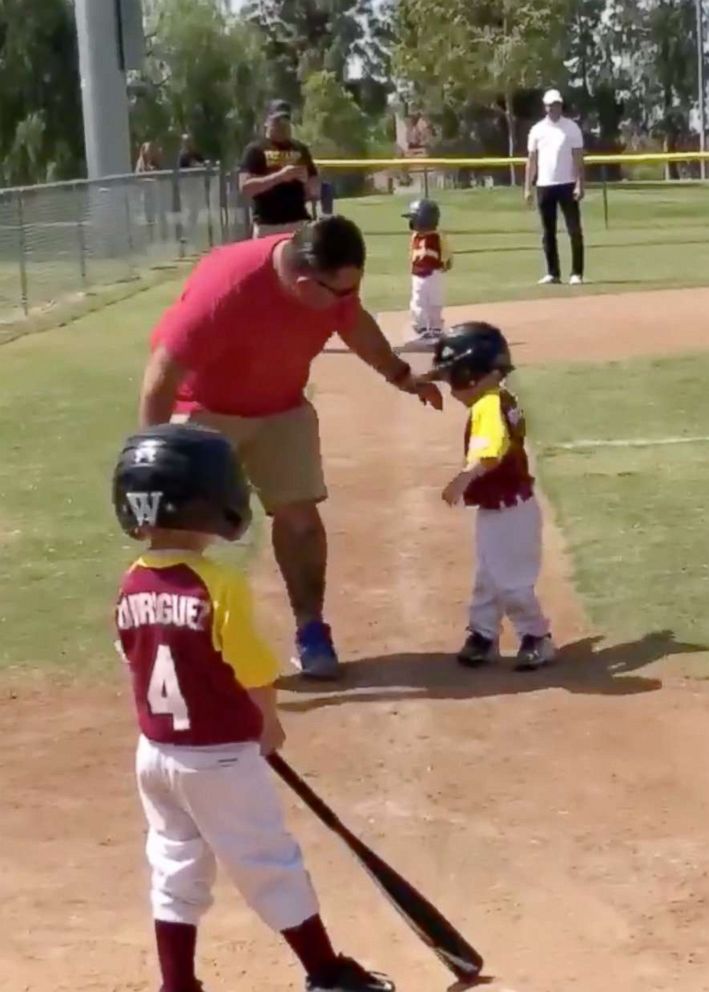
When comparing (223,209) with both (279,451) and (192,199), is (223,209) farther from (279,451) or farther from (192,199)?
(279,451)

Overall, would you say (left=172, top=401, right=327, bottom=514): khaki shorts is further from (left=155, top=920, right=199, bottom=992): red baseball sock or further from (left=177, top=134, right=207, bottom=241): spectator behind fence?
(left=177, top=134, right=207, bottom=241): spectator behind fence

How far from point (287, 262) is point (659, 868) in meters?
2.21

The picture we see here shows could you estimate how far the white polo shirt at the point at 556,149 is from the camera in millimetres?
19000

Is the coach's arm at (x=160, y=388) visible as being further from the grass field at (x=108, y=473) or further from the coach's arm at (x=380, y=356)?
the grass field at (x=108, y=473)

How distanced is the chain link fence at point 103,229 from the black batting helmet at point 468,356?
1322 centimetres

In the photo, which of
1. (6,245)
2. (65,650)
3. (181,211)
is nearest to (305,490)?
(65,650)

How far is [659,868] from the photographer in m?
4.56

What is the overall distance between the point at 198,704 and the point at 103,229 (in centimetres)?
1980

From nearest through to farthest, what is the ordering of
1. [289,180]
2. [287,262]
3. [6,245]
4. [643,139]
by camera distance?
1. [287,262]
2. [289,180]
3. [6,245]
4. [643,139]

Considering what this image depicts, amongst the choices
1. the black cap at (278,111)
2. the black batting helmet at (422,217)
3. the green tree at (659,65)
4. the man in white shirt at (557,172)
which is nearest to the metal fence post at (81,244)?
the man in white shirt at (557,172)

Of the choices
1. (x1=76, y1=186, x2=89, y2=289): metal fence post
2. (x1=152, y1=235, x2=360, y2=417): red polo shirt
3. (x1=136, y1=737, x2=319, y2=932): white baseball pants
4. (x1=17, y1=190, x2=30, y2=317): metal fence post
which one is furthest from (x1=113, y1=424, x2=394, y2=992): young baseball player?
(x1=76, y1=186, x2=89, y2=289): metal fence post

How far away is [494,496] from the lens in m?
6.21

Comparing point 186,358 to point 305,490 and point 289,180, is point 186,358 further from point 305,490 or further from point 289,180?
point 289,180

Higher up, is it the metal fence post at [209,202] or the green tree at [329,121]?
the green tree at [329,121]
